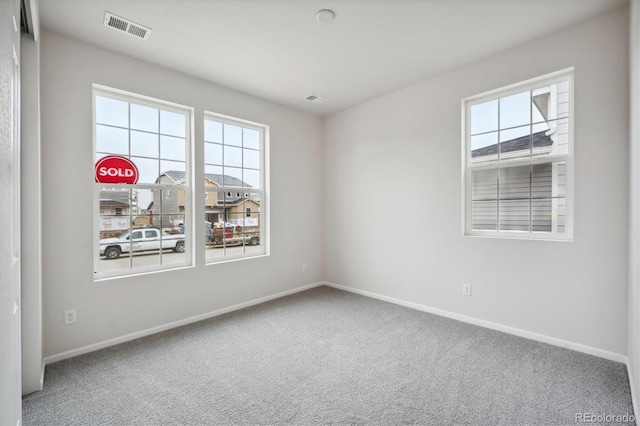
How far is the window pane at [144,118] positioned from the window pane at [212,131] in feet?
1.85

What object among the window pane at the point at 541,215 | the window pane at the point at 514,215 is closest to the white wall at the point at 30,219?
the window pane at the point at 514,215

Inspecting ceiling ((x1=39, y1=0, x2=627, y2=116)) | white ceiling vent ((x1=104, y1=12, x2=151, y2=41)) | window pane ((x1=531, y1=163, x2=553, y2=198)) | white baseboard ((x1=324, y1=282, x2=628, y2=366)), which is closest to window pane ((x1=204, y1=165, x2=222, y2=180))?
ceiling ((x1=39, y1=0, x2=627, y2=116))

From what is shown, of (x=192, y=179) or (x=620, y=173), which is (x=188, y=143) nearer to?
(x=192, y=179)

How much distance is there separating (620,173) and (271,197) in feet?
11.8

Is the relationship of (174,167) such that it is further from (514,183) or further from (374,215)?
(514,183)

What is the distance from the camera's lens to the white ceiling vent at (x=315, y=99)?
409cm

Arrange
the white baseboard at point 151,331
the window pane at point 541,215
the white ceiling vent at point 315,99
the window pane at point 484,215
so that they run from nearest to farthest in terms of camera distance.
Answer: the white baseboard at point 151,331, the window pane at point 541,215, the window pane at point 484,215, the white ceiling vent at point 315,99

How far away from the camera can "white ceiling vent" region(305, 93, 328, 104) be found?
4086mm

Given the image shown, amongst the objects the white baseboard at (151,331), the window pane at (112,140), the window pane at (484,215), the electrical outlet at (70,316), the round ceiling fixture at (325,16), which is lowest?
the white baseboard at (151,331)

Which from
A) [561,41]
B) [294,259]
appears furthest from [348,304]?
[561,41]

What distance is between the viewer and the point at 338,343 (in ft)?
9.41

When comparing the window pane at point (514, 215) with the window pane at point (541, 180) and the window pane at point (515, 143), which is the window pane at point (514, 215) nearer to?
the window pane at point (541, 180)

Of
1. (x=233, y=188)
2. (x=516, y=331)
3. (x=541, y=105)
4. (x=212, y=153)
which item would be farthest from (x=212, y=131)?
(x=516, y=331)

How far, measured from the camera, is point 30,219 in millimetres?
2127
